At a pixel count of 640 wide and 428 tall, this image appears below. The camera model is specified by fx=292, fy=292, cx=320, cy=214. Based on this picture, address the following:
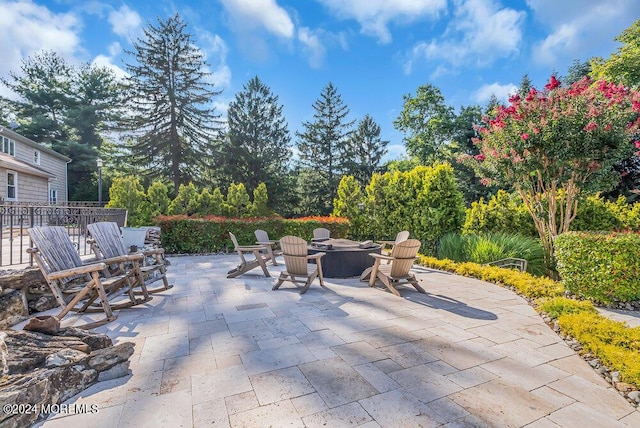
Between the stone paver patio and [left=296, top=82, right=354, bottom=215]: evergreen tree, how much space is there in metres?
21.1

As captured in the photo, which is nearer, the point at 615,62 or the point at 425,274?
the point at 425,274

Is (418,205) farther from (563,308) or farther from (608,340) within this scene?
(608,340)

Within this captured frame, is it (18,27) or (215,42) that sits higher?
(18,27)

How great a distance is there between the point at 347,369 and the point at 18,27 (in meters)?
14.3

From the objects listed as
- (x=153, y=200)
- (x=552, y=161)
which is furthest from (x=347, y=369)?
(x=153, y=200)

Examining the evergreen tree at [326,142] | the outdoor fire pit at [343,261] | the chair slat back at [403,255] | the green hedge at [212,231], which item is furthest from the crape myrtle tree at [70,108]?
the chair slat back at [403,255]

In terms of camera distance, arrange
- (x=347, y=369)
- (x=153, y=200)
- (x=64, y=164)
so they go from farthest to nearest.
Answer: (x=64, y=164), (x=153, y=200), (x=347, y=369)

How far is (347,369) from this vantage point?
7.55 ft

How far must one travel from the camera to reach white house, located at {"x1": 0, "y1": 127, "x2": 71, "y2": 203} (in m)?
13.4

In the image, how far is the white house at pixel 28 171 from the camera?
527 inches

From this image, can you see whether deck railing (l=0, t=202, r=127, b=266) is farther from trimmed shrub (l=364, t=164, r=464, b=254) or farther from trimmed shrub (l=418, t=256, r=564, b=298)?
trimmed shrub (l=364, t=164, r=464, b=254)

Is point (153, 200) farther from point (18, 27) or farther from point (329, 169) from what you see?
point (329, 169)

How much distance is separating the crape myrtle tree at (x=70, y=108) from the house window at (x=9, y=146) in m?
6.69

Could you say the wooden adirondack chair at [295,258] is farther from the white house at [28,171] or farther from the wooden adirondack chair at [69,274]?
the white house at [28,171]
